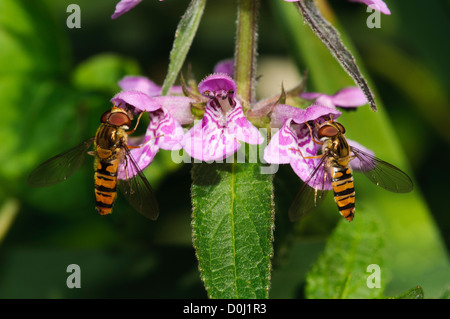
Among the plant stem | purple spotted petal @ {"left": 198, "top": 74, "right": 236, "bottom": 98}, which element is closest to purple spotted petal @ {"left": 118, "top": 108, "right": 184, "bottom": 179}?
purple spotted petal @ {"left": 198, "top": 74, "right": 236, "bottom": 98}

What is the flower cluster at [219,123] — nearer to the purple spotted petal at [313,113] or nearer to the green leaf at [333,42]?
the purple spotted petal at [313,113]

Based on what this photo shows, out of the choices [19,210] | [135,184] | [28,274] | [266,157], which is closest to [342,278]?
[266,157]

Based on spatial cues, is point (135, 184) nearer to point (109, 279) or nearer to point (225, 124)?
point (225, 124)

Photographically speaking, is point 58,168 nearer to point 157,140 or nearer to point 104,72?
point 157,140

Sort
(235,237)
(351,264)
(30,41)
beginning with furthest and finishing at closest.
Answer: (30,41) → (351,264) → (235,237)

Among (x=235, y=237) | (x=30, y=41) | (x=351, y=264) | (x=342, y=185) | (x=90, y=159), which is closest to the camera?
(x=235, y=237)

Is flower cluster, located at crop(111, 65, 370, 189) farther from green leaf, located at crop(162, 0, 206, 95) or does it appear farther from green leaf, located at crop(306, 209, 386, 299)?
green leaf, located at crop(306, 209, 386, 299)

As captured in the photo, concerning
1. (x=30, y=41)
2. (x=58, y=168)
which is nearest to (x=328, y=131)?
(x=58, y=168)

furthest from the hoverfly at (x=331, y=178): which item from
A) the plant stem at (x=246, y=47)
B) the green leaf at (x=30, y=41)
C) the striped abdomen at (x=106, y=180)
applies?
the green leaf at (x=30, y=41)
